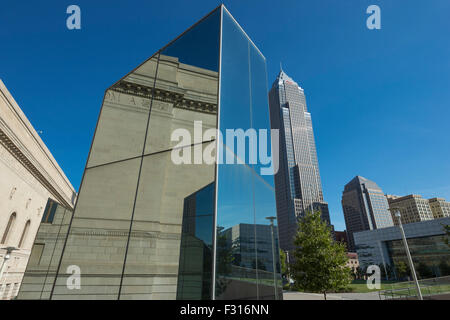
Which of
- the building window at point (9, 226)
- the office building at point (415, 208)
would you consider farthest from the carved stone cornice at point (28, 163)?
the office building at point (415, 208)

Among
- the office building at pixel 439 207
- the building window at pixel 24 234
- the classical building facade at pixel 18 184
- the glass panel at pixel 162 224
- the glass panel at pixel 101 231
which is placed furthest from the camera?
the office building at pixel 439 207

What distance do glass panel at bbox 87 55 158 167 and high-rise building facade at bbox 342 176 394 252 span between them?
211412 mm

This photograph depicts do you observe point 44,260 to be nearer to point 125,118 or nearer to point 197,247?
point 125,118

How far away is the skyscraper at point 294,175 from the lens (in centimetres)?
17275

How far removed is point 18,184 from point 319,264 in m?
38.4

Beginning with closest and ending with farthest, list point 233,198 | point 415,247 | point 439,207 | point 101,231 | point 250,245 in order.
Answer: point 233,198 → point 250,245 → point 101,231 → point 415,247 → point 439,207

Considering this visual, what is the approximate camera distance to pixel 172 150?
6.54 meters

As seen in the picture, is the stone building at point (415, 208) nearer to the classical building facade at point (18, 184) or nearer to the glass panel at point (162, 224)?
the classical building facade at point (18, 184)

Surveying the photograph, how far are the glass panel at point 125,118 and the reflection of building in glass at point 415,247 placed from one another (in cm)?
8504

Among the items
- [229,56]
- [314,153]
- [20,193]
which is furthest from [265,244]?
[314,153]

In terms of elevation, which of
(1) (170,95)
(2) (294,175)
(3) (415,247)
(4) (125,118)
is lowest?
(4) (125,118)

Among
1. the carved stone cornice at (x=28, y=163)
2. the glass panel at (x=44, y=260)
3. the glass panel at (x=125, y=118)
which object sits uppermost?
the carved stone cornice at (x=28, y=163)

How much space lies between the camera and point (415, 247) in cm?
7350

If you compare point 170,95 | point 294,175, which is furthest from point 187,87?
point 294,175
